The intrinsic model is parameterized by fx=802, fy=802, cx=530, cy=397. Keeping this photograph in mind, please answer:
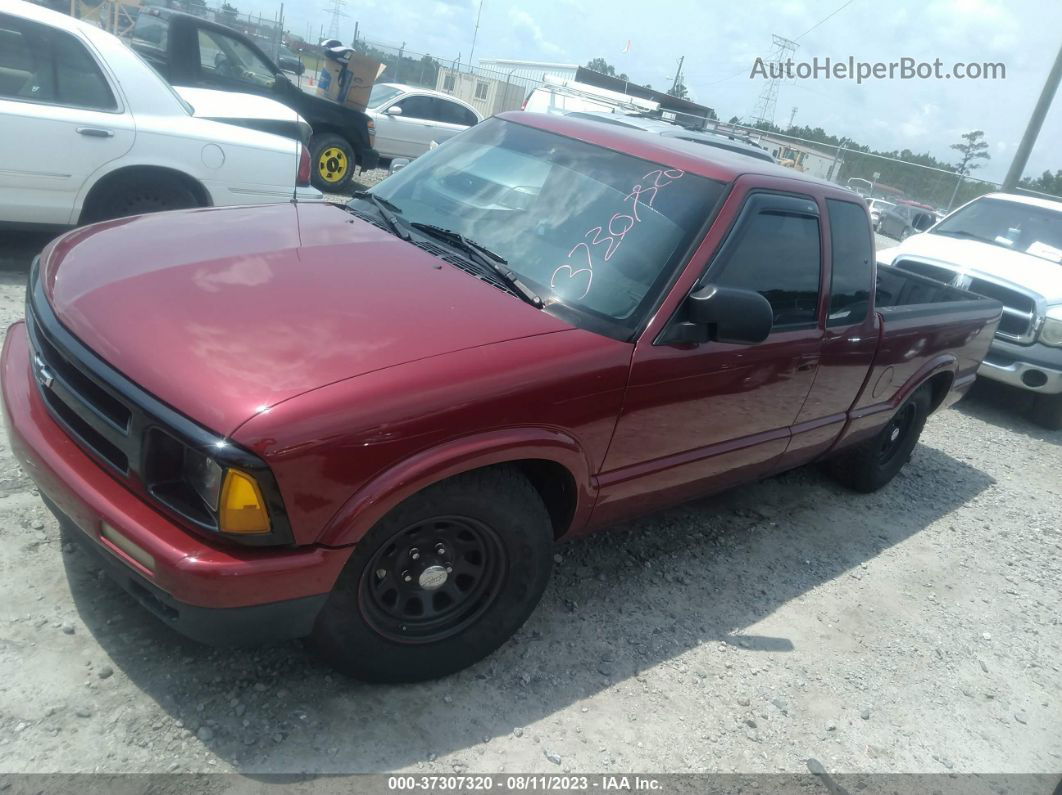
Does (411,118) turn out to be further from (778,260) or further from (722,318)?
(722,318)

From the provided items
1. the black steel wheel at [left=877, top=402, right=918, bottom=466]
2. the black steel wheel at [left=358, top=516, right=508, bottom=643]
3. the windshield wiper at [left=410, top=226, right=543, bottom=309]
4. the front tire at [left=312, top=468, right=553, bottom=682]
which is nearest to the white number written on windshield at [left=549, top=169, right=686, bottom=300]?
the windshield wiper at [left=410, top=226, right=543, bottom=309]

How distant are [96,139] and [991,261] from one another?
7.78 metres

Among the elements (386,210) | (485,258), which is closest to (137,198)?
(386,210)

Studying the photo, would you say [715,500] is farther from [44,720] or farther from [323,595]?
[44,720]

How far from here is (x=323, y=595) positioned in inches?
89.5

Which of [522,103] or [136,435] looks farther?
[522,103]

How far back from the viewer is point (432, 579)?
2.58m

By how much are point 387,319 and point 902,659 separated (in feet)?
9.05

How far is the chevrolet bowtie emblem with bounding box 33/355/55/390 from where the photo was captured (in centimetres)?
250

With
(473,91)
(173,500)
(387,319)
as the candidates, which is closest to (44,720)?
(173,500)

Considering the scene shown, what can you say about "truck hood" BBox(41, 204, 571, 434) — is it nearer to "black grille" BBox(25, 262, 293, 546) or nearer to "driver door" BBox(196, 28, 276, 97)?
"black grille" BBox(25, 262, 293, 546)

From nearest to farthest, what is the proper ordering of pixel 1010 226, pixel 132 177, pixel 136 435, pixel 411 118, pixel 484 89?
pixel 136 435 < pixel 132 177 < pixel 1010 226 < pixel 411 118 < pixel 484 89

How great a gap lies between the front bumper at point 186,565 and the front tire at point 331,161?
837 cm

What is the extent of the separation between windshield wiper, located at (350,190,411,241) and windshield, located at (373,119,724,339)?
47 millimetres
